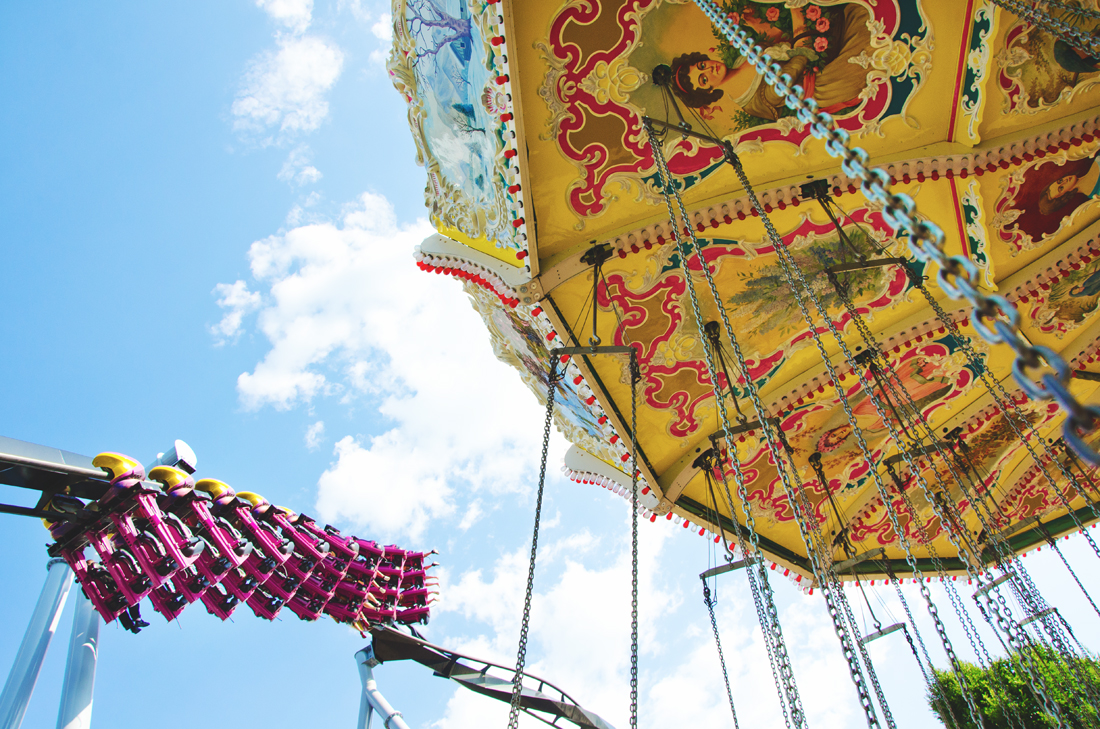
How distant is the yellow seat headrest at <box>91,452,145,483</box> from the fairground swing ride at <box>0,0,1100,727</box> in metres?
0.03

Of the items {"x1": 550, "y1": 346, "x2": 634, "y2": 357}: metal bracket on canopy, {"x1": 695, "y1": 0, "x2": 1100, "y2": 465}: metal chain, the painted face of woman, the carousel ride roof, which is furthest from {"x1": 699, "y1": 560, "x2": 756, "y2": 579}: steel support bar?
{"x1": 695, "y1": 0, "x2": 1100, "y2": 465}: metal chain

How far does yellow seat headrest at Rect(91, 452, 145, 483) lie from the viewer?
171 inches

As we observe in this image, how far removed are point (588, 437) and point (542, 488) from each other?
2.79 metres

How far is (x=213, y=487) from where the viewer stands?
5.27 meters

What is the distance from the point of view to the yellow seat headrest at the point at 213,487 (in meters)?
5.23

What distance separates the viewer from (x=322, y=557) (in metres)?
5.91

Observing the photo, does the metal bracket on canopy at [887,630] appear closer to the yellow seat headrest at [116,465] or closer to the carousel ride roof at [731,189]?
the carousel ride roof at [731,189]

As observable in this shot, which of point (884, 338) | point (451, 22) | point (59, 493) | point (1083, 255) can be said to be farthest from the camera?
point (884, 338)

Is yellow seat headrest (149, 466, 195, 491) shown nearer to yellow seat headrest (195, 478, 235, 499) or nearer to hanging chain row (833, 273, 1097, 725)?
yellow seat headrest (195, 478, 235, 499)

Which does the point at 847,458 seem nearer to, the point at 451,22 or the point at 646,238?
the point at 646,238

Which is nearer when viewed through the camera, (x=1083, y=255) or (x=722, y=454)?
(x=1083, y=255)

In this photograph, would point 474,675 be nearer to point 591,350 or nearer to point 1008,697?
point 591,350

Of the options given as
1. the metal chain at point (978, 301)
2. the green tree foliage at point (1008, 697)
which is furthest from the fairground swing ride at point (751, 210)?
the metal chain at point (978, 301)

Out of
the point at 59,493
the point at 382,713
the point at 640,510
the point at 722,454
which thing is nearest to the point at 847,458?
the point at 722,454
